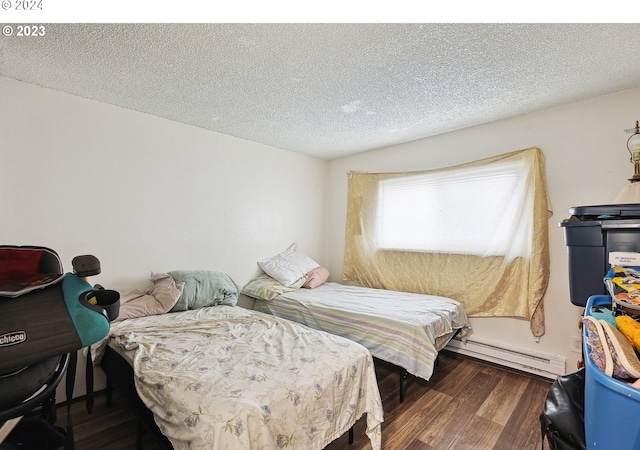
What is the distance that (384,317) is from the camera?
2.31 meters

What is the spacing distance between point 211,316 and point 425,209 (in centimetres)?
246

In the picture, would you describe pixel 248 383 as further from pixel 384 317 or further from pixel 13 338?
pixel 384 317

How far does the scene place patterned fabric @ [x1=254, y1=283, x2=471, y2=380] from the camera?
2123 millimetres

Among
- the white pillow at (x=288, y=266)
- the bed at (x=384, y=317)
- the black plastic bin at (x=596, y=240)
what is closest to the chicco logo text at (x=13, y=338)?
the bed at (x=384, y=317)

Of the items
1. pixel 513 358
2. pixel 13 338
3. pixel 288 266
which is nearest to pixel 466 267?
pixel 513 358

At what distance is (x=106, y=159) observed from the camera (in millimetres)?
2354

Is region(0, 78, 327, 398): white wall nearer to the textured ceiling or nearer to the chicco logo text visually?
the textured ceiling

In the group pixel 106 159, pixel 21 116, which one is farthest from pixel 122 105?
pixel 21 116

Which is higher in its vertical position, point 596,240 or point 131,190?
point 131,190

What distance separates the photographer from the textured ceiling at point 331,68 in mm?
1521

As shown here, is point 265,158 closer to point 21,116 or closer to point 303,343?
point 21,116

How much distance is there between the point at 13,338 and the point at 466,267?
10.4 ft

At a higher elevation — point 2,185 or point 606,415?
point 2,185

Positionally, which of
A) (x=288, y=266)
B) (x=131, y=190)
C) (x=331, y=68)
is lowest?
(x=288, y=266)
